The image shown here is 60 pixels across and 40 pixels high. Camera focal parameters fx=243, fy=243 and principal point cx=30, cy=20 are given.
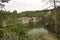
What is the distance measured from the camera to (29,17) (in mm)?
35562

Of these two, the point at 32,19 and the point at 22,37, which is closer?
the point at 22,37

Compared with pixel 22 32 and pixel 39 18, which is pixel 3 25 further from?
pixel 39 18

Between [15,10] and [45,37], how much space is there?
11569mm

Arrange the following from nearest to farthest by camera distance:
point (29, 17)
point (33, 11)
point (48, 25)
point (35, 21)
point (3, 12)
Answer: point (3, 12), point (48, 25), point (35, 21), point (29, 17), point (33, 11)

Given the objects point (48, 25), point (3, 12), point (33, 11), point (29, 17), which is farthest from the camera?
point (33, 11)

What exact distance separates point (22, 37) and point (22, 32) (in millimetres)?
1560

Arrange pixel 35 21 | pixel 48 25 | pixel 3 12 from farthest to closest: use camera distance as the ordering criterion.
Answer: pixel 35 21
pixel 48 25
pixel 3 12

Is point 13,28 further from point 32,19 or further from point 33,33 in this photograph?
point 32,19

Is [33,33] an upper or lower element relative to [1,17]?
lower

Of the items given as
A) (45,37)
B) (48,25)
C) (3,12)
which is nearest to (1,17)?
(3,12)

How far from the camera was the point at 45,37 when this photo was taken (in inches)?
1001

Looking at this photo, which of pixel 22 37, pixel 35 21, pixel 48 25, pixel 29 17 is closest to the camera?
pixel 22 37

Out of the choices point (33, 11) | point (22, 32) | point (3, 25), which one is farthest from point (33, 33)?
point (33, 11)

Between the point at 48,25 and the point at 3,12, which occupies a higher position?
the point at 3,12
